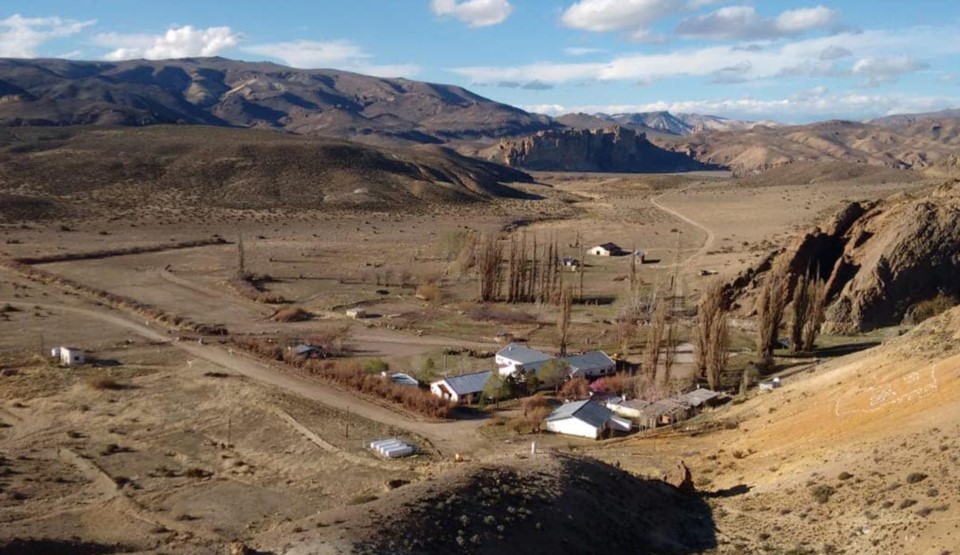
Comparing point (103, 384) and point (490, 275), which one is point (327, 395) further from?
point (490, 275)

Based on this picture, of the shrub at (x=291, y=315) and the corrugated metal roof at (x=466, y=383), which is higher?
the shrub at (x=291, y=315)

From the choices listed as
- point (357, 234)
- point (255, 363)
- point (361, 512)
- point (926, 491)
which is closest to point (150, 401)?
point (255, 363)

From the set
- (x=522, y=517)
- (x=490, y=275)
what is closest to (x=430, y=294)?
(x=490, y=275)

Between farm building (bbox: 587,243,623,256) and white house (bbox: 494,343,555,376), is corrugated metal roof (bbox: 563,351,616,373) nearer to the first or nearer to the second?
white house (bbox: 494,343,555,376)

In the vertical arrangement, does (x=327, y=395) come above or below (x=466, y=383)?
below

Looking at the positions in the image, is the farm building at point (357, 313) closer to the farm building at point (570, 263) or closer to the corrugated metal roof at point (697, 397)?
the farm building at point (570, 263)

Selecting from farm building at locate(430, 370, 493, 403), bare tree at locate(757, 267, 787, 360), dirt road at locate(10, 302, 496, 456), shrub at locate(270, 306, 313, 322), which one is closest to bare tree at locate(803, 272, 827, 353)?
bare tree at locate(757, 267, 787, 360)

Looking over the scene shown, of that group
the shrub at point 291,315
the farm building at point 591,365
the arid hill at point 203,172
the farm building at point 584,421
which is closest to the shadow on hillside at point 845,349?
the farm building at point 591,365
